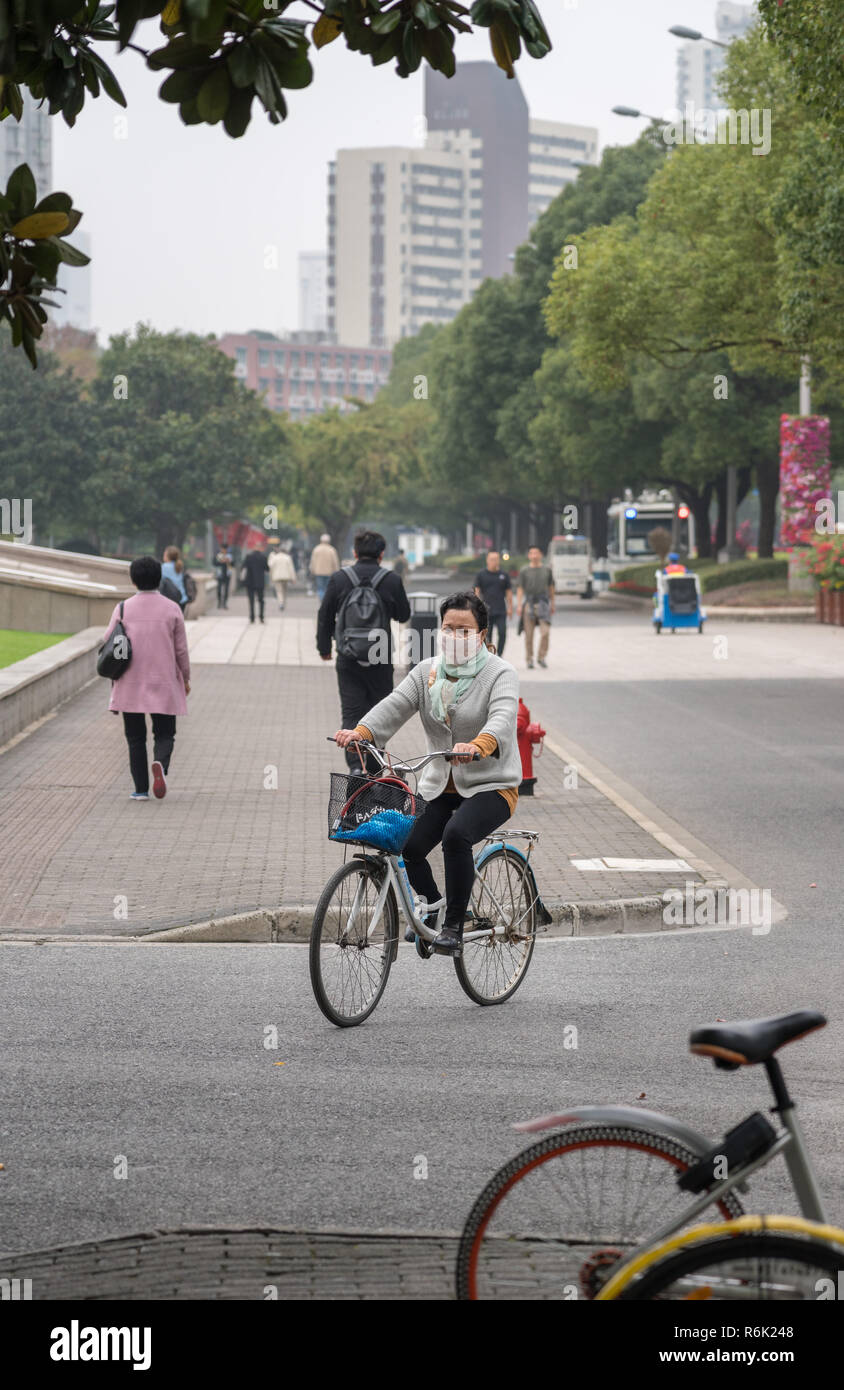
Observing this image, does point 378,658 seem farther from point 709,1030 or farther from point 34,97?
point 709,1030

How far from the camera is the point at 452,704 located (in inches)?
286

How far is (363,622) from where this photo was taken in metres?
12.3

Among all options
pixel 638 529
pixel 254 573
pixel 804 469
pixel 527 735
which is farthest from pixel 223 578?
pixel 527 735

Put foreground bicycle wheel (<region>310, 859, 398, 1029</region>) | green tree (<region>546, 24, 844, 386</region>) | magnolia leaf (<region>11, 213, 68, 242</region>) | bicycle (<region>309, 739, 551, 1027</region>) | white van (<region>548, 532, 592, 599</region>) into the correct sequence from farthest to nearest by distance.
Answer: white van (<region>548, 532, 592, 599</region>), green tree (<region>546, 24, 844, 386</region>), bicycle (<region>309, 739, 551, 1027</region>), foreground bicycle wheel (<region>310, 859, 398, 1029</region>), magnolia leaf (<region>11, 213, 68, 242</region>)

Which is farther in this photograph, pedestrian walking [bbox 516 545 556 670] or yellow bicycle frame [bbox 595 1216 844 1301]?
pedestrian walking [bbox 516 545 556 670]

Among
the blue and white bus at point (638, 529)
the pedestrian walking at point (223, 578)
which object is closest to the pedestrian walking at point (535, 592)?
the pedestrian walking at point (223, 578)

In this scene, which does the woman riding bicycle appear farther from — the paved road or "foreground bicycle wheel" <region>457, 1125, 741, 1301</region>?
"foreground bicycle wheel" <region>457, 1125, 741, 1301</region>

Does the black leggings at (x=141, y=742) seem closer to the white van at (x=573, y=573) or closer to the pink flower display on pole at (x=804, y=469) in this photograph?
the pink flower display on pole at (x=804, y=469)

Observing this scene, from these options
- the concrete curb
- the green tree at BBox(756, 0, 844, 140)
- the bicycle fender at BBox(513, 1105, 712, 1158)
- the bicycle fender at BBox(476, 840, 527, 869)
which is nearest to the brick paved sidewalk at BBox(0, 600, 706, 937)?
the concrete curb

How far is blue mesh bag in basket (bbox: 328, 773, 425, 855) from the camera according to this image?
694cm

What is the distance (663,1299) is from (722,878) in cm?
695

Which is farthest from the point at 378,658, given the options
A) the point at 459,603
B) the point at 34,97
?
the point at 34,97

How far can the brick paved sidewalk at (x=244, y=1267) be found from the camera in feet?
13.6

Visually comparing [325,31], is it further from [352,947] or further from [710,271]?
[710,271]
